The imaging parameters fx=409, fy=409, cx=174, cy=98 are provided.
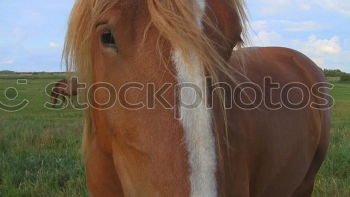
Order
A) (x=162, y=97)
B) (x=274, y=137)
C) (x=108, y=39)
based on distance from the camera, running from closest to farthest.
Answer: (x=162, y=97) < (x=108, y=39) < (x=274, y=137)

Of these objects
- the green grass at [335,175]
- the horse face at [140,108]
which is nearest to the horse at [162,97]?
the horse face at [140,108]

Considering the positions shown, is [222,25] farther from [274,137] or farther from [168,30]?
[274,137]

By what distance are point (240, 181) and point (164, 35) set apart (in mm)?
1089

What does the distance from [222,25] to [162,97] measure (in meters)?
0.53

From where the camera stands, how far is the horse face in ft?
4.85

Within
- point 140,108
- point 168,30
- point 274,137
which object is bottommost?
point 274,137

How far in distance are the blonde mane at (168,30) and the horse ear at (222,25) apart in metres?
0.04

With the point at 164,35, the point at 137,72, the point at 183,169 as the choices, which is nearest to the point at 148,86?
the point at 137,72

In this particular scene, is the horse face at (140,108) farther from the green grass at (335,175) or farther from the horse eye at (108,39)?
the green grass at (335,175)

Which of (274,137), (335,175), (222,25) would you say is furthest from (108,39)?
(335,175)

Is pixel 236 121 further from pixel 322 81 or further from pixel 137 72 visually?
pixel 322 81

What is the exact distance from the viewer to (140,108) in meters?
1.64

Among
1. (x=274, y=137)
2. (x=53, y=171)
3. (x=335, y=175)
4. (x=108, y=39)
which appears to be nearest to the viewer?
(x=108, y=39)

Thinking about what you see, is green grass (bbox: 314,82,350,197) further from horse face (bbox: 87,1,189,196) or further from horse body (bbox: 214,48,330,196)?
horse face (bbox: 87,1,189,196)
